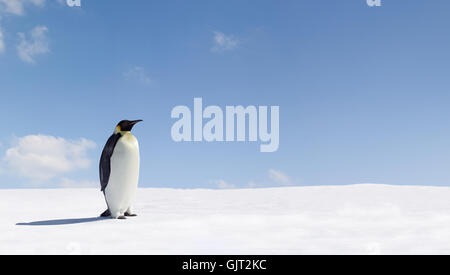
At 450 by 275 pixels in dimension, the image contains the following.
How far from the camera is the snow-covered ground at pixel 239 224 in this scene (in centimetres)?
379

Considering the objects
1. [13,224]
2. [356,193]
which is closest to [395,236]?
[13,224]

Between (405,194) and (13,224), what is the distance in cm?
764

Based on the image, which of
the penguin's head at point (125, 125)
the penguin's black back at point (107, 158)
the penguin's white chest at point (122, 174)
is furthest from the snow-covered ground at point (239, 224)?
the penguin's head at point (125, 125)

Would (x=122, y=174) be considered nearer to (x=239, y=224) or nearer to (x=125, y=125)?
(x=125, y=125)

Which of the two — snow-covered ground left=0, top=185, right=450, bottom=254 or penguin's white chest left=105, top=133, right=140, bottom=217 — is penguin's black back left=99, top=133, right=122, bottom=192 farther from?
snow-covered ground left=0, top=185, right=450, bottom=254

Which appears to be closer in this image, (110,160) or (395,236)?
(395,236)

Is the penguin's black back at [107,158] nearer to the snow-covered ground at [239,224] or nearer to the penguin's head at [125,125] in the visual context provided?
the penguin's head at [125,125]

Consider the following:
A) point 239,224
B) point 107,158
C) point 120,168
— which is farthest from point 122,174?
point 239,224

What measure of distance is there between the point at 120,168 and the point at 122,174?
3.6 inches

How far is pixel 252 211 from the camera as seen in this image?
6805 mm

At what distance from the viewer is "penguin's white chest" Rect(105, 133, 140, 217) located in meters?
5.84
